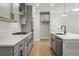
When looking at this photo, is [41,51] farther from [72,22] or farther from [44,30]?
[44,30]

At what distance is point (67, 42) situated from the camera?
3193 mm

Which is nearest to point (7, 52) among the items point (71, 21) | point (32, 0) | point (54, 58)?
point (32, 0)

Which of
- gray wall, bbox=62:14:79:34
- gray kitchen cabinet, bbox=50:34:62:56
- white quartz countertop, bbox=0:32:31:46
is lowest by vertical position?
gray kitchen cabinet, bbox=50:34:62:56

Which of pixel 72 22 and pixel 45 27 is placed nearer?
pixel 72 22

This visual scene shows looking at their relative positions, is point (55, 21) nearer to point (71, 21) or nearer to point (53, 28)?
point (53, 28)

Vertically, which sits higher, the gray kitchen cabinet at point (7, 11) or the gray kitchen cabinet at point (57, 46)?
the gray kitchen cabinet at point (7, 11)

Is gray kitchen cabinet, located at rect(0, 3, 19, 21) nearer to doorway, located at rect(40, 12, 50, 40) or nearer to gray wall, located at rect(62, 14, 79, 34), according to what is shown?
gray wall, located at rect(62, 14, 79, 34)

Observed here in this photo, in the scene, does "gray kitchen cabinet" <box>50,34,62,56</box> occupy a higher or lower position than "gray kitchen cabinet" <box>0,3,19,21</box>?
lower

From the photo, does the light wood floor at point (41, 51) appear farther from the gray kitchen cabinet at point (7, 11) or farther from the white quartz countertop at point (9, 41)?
the white quartz countertop at point (9, 41)

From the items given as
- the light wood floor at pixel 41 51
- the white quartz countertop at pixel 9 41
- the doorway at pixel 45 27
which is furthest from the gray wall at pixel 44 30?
the white quartz countertop at pixel 9 41

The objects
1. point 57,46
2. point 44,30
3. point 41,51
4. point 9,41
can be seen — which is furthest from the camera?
point 44,30

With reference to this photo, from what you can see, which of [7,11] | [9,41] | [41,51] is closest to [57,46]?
[7,11]

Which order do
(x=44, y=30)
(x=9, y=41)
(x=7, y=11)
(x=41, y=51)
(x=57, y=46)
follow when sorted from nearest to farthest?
(x=9, y=41) → (x=7, y=11) → (x=57, y=46) → (x=41, y=51) → (x=44, y=30)

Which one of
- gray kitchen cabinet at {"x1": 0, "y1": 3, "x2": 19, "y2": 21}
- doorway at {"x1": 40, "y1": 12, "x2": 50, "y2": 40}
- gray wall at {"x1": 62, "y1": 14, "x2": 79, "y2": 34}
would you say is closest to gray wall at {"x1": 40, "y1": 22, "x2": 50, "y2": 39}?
doorway at {"x1": 40, "y1": 12, "x2": 50, "y2": 40}
